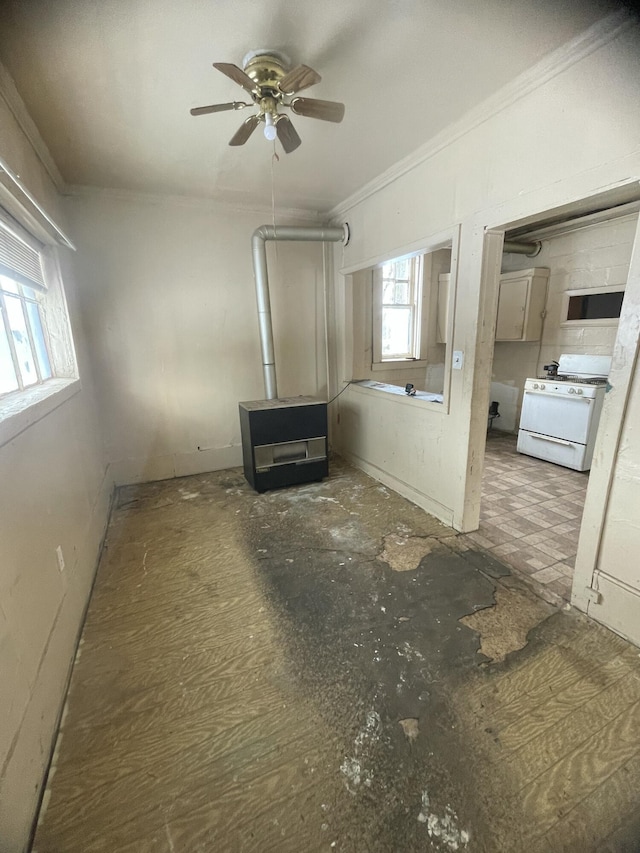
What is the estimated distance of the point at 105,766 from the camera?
3.83ft

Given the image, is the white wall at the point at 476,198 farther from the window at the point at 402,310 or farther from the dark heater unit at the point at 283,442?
the window at the point at 402,310

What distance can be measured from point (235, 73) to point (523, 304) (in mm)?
3953

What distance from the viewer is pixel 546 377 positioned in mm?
4027

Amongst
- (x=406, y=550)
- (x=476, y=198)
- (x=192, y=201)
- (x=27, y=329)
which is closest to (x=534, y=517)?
(x=406, y=550)

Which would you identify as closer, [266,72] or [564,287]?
[266,72]

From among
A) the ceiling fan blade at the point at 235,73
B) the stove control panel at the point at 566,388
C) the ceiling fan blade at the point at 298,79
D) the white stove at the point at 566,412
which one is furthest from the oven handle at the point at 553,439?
the ceiling fan blade at the point at 235,73

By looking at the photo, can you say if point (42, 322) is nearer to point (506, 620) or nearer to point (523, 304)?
point (506, 620)

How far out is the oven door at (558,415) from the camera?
339 cm

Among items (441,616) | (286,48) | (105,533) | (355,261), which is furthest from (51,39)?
(441,616)

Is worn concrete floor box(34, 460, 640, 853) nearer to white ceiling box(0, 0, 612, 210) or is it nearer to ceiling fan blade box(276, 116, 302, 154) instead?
ceiling fan blade box(276, 116, 302, 154)

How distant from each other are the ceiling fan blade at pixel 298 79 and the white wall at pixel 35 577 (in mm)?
1254

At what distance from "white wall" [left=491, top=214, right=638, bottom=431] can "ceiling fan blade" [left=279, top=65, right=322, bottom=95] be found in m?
3.65

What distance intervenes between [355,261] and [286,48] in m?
1.90

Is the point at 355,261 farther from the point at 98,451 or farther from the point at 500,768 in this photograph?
the point at 500,768
